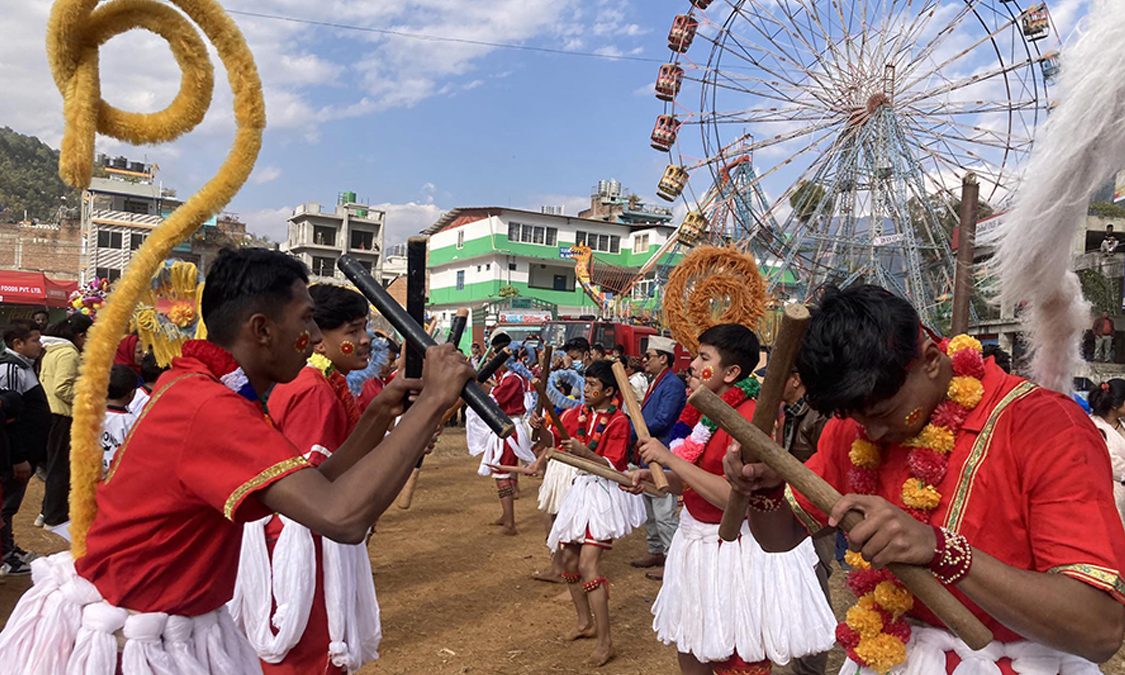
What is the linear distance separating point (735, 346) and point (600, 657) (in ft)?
9.22

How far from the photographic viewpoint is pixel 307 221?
5819 cm

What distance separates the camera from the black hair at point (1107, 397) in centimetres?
605

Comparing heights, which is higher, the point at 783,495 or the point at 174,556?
the point at 783,495

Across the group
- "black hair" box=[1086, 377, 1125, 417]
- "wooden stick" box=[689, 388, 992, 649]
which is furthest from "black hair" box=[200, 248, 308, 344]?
"black hair" box=[1086, 377, 1125, 417]

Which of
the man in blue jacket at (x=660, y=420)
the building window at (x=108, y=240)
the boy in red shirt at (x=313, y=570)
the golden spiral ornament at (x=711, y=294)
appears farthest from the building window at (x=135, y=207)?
the boy in red shirt at (x=313, y=570)

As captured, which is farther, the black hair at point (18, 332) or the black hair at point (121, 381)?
the black hair at point (18, 332)

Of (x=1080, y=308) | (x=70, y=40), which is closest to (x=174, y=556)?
(x=70, y=40)

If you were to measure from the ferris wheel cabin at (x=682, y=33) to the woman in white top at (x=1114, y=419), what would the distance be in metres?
16.3

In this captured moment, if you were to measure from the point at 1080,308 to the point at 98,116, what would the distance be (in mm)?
3539

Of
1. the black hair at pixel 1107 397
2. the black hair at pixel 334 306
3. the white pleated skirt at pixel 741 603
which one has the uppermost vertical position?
the black hair at pixel 334 306

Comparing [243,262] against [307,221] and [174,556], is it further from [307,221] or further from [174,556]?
[307,221]

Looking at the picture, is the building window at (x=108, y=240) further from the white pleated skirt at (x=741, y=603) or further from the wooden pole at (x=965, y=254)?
the white pleated skirt at (x=741, y=603)

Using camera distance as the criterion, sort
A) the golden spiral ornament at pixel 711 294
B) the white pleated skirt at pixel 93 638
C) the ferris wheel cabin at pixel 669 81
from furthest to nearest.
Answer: the ferris wheel cabin at pixel 669 81 → the golden spiral ornament at pixel 711 294 → the white pleated skirt at pixel 93 638

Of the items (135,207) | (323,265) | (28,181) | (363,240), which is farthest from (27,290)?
(28,181)
